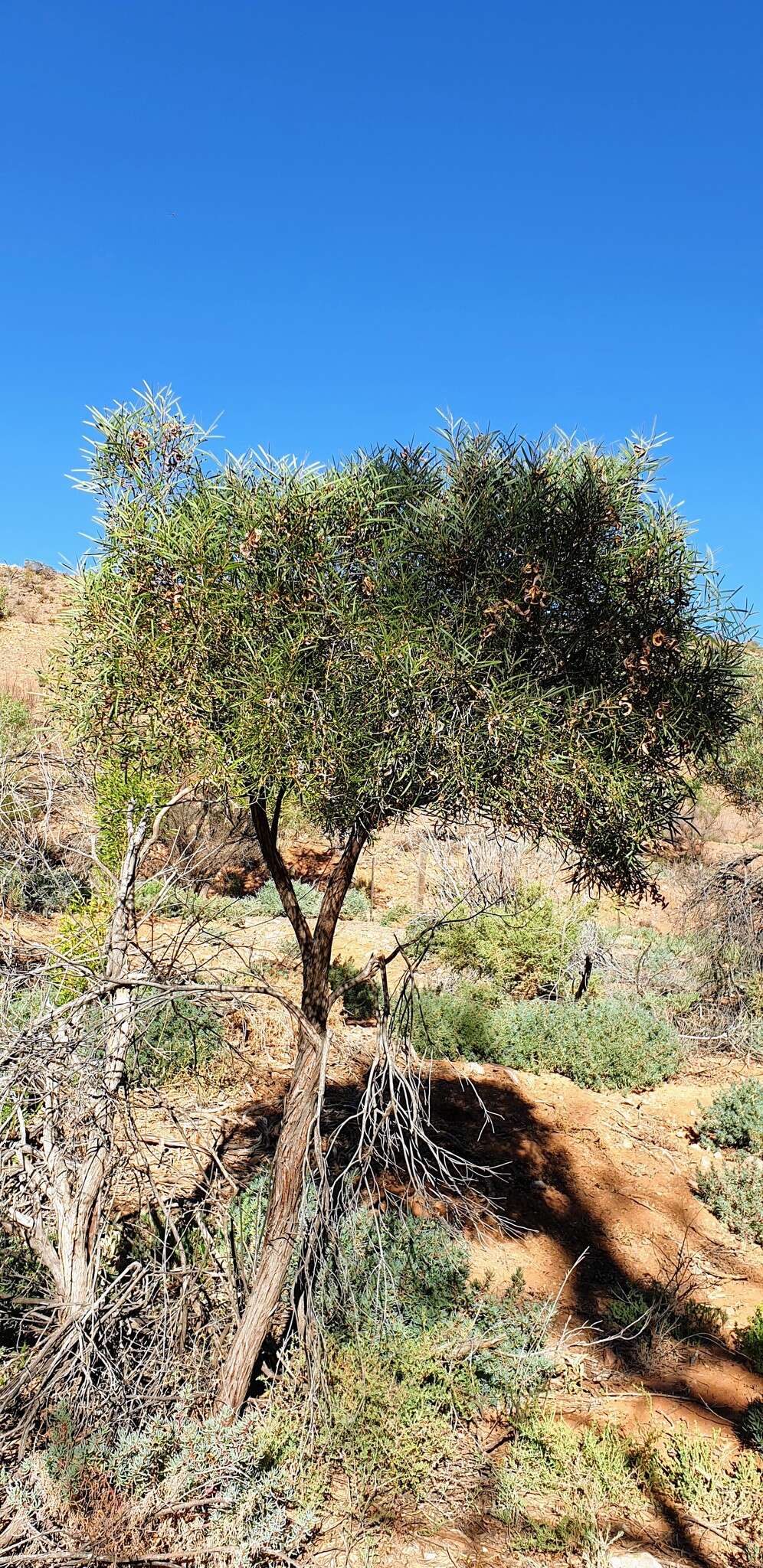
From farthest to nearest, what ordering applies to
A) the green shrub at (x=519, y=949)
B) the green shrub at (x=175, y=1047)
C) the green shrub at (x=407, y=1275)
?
the green shrub at (x=519, y=949), the green shrub at (x=175, y=1047), the green shrub at (x=407, y=1275)

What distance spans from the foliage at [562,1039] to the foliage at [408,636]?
5.72 meters

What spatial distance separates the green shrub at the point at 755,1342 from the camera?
5230mm

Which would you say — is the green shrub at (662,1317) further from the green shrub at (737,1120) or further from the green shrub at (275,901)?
the green shrub at (275,901)

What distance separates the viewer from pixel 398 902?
1561cm

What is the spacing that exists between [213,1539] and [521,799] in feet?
10.4

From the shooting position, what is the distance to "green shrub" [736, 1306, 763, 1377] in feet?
17.2

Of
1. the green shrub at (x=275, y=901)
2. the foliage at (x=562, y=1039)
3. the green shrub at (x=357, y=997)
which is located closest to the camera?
the foliage at (x=562, y=1039)

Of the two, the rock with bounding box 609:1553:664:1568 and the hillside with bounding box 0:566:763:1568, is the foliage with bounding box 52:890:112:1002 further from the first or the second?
the rock with bounding box 609:1553:664:1568

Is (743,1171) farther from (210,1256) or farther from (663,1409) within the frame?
(210,1256)

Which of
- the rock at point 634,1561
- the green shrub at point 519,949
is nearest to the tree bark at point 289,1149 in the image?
the rock at point 634,1561

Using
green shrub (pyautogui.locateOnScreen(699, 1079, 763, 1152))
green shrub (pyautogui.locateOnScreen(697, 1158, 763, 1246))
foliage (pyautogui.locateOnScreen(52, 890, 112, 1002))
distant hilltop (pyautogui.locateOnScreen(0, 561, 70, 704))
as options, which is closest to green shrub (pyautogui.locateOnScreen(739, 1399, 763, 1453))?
green shrub (pyautogui.locateOnScreen(697, 1158, 763, 1246))

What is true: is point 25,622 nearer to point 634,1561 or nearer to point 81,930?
point 81,930

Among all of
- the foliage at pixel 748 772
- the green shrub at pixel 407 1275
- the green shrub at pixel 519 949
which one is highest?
the foliage at pixel 748 772

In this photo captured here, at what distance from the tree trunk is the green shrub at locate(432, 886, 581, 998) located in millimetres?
6943
